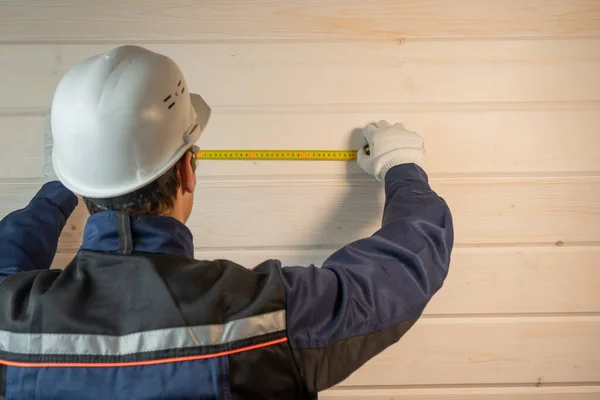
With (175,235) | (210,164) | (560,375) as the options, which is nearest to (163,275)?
(175,235)

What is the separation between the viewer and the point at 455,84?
1462 millimetres

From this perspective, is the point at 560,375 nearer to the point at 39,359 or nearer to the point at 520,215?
the point at 520,215

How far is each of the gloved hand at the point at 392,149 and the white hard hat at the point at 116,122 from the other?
0.60 m

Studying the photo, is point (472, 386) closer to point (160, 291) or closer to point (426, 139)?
point (426, 139)

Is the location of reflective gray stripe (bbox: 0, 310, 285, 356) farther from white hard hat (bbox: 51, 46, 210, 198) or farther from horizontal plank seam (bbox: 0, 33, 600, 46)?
horizontal plank seam (bbox: 0, 33, 600, 46)

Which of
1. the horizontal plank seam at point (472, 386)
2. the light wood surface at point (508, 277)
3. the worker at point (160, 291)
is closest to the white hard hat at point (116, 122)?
the worker at point (160, 291)

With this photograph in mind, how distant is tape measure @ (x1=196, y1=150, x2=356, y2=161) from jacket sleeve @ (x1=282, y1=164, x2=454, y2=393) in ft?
1.28

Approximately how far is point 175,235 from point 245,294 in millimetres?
187

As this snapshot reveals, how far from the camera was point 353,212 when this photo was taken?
1.53 meters

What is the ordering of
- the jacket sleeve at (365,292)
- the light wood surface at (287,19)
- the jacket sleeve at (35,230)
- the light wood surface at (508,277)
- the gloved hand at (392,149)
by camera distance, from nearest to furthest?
the jacket sleeve at (365,292) → the jacket sleeve at (35,230) → the gloved hand at (392,149) → the light wood surface at (287,19) → the light wood surface at (508,277)

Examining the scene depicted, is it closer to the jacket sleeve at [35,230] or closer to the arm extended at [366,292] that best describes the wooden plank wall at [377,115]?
the jacket sleeve at [35,230]

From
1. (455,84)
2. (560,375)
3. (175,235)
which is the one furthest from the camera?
(560,375)

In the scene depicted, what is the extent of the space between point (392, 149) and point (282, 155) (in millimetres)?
377

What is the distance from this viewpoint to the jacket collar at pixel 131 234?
882 millimetres
